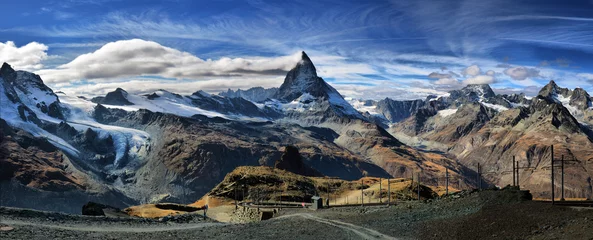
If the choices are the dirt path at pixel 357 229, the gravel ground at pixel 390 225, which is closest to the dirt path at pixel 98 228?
the gravel ground at pixel 390 225

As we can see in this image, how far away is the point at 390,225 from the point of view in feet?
136

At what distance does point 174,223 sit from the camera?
1980 inches

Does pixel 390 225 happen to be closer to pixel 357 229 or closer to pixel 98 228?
pixel 357 229

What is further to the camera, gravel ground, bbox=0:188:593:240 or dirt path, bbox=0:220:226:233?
dirt path, bbox=0:220:226:233

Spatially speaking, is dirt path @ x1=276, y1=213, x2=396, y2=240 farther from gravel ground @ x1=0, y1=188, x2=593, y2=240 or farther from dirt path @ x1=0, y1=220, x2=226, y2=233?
dirt path @ x1=0, y1=220, x2=226, y2=233

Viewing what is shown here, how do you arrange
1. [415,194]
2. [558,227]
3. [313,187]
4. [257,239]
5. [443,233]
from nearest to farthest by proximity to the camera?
[558,227] < [443,233] < [257,239] < [415,194] < [313,187]

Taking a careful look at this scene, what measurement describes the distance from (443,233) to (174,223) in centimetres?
2613

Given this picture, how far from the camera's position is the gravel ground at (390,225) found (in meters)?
31.7

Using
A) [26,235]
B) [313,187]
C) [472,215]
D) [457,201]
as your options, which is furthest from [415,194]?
[26,235]

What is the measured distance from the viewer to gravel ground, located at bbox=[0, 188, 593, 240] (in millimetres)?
31688

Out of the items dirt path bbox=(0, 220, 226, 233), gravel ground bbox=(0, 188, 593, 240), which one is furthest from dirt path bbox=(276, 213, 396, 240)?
dirt path bbox=(0, 220, 226, 233)

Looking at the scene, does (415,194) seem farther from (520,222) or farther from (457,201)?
(520,222)

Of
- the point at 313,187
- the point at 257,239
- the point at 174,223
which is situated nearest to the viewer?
the point at 257,239

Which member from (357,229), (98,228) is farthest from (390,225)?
(98,228)
